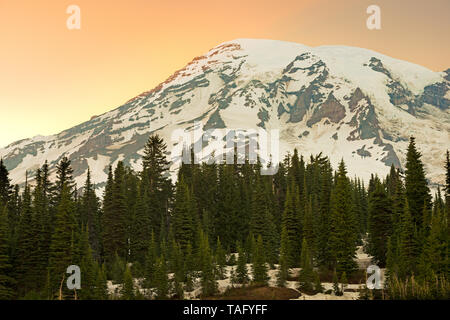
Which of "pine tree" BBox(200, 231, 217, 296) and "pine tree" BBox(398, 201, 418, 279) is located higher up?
"pine tree" BBox(398, 201, 418, 279)

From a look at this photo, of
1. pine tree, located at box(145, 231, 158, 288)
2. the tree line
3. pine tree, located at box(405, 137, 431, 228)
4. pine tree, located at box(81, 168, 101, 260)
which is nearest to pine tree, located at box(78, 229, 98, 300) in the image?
the tree line

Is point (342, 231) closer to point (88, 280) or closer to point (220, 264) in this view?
point (220, 264)

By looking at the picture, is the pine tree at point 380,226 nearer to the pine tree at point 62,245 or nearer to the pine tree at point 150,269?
the pine tree at point 150,269

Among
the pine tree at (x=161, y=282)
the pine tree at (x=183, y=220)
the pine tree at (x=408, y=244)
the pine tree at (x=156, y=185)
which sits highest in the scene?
the pine tree at (x=156, y=185)

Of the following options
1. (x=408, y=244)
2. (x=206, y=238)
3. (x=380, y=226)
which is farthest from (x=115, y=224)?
(x=408, y=244)

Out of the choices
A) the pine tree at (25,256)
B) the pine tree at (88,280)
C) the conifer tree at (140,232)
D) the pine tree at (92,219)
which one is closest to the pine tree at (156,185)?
the conifer tree at (140,232)

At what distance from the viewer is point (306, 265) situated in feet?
186

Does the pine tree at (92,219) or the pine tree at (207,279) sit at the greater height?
the pine tree at (92,219)

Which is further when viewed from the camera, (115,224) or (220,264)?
(115,224)

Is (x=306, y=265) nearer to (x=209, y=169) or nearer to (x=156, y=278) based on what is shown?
(x=156, y=278)

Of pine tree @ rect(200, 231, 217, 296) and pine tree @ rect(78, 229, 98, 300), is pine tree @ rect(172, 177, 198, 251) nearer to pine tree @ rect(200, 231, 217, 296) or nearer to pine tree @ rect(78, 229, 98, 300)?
pine tree @ rect(200, 231, 217, 296)
